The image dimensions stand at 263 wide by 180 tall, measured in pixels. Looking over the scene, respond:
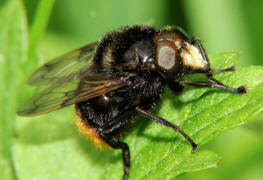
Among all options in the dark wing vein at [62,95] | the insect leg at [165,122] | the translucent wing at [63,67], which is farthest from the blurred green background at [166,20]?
the insect leg at [165,122]

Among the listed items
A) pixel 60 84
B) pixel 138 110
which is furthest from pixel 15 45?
pixel 138 110

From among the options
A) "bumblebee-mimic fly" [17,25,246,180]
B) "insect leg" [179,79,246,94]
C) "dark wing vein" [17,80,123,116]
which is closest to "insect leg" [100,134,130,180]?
"bumblebee-mimic fly" [17,25,246,180]

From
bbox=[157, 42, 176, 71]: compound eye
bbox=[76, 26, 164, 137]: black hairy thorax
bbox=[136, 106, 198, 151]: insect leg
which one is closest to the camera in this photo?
bbox=[136, 106, 198, 151]: insect leg

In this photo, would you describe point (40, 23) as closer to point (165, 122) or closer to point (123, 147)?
point (123, 147)

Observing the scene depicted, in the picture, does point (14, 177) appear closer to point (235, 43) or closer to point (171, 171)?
point (171, 171)

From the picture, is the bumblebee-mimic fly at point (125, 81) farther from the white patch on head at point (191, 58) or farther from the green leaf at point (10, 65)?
the green leaf at point (10, 65)

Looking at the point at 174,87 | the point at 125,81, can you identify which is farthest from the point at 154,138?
the point at 125,81

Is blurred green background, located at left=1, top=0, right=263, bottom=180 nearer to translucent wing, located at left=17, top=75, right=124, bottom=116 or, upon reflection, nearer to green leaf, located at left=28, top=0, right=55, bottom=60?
green leaf, located at left=28, top=0, right=55, bottom=60
